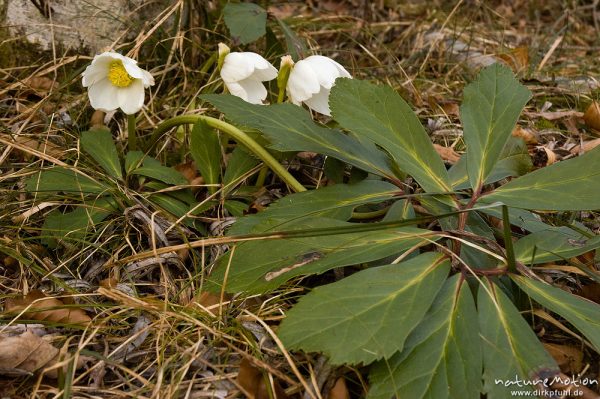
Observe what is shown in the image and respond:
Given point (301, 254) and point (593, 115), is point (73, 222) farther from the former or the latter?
point (593, 115)

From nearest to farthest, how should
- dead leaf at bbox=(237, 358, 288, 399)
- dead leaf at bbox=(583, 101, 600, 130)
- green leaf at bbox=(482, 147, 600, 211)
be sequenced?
dead leaf at bbox=(237, 358, 288, 399), green leaf at bbox=(482, 147, 600, 211), dead leaf at bbox=(583, 101, 600, 130)

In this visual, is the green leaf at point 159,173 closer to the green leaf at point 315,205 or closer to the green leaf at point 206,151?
the green leaf at point 206,151

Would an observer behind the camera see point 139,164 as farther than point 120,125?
No

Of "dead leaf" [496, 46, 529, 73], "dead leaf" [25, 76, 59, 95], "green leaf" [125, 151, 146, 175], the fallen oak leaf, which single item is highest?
"green leaf" [125, 151, 146, 175]

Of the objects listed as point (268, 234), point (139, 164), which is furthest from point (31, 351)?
point (139, 164)

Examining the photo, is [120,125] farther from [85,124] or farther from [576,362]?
[576,362]

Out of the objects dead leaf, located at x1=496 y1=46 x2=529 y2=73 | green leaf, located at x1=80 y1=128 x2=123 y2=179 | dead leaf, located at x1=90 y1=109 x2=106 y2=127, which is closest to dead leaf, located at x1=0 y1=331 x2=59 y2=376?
green leaf, located at x1=80 y1=128 x2=123 y2=179

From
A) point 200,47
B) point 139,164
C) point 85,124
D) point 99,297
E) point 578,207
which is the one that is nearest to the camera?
point 578,207

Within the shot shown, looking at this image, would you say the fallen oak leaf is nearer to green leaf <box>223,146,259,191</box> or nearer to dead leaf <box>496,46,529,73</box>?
green leaf <box>223,146,259,191</box>
